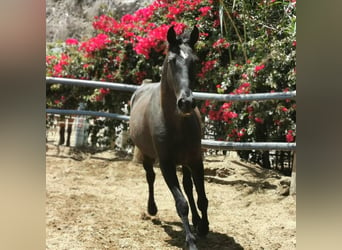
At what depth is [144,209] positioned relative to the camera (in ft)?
13.1

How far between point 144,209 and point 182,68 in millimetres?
2088

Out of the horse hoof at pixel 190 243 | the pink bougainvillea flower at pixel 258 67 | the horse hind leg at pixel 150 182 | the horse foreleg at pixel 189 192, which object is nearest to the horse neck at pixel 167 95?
the horse foreleg at pixel 189 192

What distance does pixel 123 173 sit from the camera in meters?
5.59

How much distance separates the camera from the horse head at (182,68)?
93.8 inches

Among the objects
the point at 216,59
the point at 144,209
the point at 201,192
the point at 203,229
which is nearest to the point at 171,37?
the point at 201,192

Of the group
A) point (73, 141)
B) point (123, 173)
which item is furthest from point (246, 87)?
point (73, 141)

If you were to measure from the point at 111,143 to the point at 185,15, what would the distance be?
280cm

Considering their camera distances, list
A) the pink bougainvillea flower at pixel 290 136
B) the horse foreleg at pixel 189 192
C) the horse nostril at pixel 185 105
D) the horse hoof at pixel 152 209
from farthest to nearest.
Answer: the pink bougainvillea flower at pixel 290 136 → the horse hoof at pixel 152 209 → the horse foreleg at pixel 189 192 → the horse nostril at pixel 185 105

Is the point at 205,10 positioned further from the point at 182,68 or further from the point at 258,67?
the point at 182,68

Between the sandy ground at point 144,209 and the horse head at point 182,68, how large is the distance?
4.25ft

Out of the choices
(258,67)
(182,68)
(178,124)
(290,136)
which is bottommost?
(290,136)

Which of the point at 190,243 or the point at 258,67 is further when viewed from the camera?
the point at 258,67

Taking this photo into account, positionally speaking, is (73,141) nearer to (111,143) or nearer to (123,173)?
(111,143)

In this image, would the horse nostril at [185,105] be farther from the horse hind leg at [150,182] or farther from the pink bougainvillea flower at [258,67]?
the pink bougainvillea flower at [258,67]
